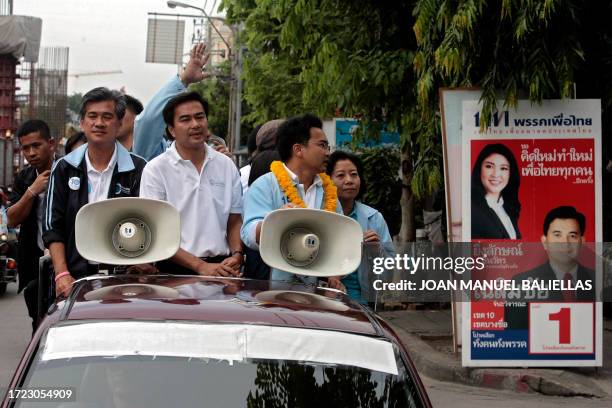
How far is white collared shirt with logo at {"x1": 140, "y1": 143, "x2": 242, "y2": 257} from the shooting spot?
6.13 meters

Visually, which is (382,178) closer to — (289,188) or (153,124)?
(153,124)

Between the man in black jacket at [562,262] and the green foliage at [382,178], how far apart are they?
7146 millimetres

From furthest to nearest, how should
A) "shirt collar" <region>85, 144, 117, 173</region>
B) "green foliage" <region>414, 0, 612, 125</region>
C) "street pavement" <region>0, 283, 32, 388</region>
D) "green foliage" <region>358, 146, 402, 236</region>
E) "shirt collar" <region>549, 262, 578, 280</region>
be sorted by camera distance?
"green foliage" <region>358, 146, 402, 236</region> < "street pavement" <region>0, 283, 32, 388</region> < "shirt collar" <region>549, 262, 578, 280</region> < "green foliage" <region>414, 0, 612, 125</region> < "shirt collar" <region>85, 144, 117, 173</region>

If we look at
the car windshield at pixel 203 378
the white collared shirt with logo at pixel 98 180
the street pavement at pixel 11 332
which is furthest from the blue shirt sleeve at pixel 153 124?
the car windshield at pixel 203 378

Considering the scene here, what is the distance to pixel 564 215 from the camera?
31.8 ft

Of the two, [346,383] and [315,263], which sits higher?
[315,263]

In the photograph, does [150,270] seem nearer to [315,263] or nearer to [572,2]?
[315,263]

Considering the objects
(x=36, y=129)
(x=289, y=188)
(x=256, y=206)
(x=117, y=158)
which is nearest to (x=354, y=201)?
(x=289, y=188)

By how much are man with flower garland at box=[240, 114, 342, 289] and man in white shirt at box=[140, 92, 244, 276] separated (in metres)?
0.16

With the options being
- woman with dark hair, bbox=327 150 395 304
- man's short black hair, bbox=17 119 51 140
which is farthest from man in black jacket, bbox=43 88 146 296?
man's short black hair, bbox=17 119 51 140

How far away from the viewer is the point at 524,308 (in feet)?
32.1

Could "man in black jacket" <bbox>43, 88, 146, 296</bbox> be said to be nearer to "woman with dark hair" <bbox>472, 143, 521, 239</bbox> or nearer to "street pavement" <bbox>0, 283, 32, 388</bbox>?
"street pavement" <bbox>0, 283, 32, 388</bbox>

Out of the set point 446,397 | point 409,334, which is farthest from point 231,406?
point 409,334

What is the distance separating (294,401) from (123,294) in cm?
77
